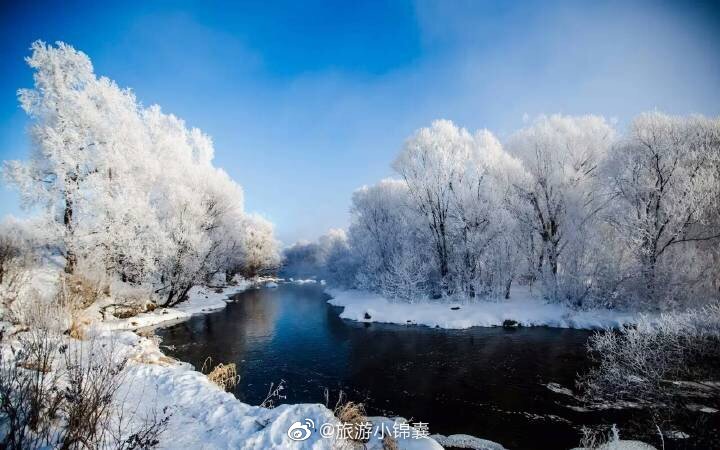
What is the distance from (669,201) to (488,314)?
1333 centimetres

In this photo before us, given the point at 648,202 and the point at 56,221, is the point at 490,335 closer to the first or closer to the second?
the point at 648,202

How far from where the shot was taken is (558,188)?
87.6 ft

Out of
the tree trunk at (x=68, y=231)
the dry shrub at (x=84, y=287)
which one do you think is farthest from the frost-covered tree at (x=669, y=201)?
the tree trunk at (x=68, y=231)

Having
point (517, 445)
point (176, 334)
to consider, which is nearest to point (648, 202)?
point (517, 445)

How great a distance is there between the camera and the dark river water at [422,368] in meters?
9.53

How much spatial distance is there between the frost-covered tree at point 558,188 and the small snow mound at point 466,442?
64.7ft

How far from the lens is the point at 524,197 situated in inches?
1101

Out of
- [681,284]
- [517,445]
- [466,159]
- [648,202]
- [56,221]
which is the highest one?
[466,159]

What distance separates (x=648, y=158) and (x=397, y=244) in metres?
22.2

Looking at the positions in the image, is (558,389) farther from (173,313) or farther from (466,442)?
(173,313)

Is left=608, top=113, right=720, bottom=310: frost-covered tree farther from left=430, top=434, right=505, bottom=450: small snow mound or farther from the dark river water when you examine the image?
left=430, top=434, right=505, bottom=450: small snow mound

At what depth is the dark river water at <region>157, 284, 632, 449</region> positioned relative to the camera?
9531 millimetres

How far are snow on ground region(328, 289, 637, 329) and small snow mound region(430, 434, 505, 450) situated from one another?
1413cm

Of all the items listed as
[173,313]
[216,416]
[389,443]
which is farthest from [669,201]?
[173,313]
